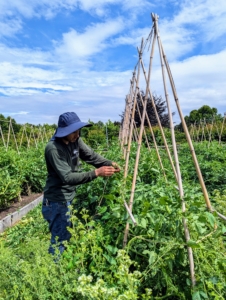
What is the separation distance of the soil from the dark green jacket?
9.20ft

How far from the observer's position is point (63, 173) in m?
2.28

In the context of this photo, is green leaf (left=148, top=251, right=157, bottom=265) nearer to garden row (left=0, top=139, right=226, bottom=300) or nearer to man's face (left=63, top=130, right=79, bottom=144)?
garden row (left=0, top=139, right=226, bottom=300)

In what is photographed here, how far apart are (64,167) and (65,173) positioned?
64mm

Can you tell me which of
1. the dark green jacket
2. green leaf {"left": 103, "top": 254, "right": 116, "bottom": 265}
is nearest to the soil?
the dark green jacket

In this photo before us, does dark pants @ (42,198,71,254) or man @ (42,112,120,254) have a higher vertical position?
man @ (42,112,120,254)

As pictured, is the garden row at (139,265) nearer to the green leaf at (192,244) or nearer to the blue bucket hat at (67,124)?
the green leaf at (192,244)

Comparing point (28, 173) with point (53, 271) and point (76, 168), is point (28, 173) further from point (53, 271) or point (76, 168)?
point (53, 271)

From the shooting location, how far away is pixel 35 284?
1368mm

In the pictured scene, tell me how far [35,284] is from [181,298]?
2.63ft

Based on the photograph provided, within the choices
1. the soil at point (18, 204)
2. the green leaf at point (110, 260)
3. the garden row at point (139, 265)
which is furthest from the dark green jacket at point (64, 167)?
the soil at point (18, 204)

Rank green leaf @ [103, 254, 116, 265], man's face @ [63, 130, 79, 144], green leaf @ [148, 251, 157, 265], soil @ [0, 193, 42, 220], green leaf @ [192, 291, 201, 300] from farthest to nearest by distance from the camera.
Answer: soil @ [0, 193, 42, 220], man's face @ [63, 130, 79, 144], green leaf @ [103, 254, 116, 265], green leaf @ [148, 251, 157, 265], green leaf @ [192, 291, 201, 300]

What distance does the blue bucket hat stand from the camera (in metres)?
2.30

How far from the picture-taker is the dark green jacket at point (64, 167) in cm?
228

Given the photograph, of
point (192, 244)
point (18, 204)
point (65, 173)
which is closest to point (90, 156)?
point (65, 173)
